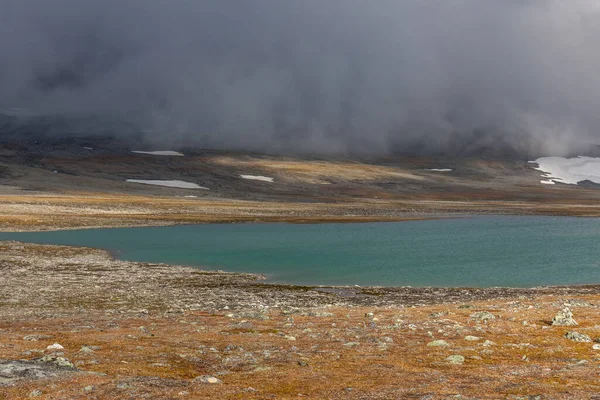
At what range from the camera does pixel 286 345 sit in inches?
800

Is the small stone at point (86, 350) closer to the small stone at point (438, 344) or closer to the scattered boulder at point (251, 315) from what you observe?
the scattered boulder at point (251, 315)

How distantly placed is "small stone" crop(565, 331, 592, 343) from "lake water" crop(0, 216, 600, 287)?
26602 millimetres

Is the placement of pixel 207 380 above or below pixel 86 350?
above

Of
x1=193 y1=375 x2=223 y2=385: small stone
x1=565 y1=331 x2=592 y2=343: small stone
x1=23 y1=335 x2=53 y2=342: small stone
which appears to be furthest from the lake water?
x1=193 y1=375 x2=223 y2=385: small stone

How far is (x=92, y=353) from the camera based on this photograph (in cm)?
1817

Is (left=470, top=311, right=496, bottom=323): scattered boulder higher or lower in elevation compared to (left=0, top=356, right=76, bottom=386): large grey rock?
lower

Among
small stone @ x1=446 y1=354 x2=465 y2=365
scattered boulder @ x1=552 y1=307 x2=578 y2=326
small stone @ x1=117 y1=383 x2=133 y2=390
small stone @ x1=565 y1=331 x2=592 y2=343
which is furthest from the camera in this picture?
scattered boulder @ x1=552 y1=307 x2=578 y2=326

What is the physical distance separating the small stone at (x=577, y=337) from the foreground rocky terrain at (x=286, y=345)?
35 millimetres

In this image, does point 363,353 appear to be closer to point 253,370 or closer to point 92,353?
point 253,370

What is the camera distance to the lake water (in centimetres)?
5200

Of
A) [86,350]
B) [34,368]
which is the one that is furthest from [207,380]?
[86,350]

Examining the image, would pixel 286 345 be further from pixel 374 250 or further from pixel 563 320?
pixel 374 250

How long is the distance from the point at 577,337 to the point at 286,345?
9939 millimetres

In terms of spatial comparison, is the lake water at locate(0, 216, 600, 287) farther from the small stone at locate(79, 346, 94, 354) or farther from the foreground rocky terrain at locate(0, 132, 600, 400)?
the small stone at locate(79, 346, 94, 354)
